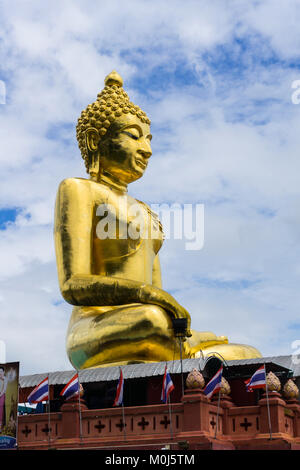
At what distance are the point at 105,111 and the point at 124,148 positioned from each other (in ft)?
3.72

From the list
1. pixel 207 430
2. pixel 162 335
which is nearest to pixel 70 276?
pixel 162 335

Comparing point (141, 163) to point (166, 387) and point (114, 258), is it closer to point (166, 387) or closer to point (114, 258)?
point (114, 258)

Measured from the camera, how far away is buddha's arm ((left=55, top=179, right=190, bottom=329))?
1925cm

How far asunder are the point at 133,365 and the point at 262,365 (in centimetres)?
284

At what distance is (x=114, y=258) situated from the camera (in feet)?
67.8

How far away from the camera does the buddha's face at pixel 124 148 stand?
21.5 metres

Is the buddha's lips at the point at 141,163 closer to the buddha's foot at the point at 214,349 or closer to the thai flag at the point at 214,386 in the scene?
the buddha's foot at the point at 214,349

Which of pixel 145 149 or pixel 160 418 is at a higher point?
pixel 145 149

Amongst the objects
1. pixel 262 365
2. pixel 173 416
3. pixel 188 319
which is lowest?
pixel 173 416

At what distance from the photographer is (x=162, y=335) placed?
738 inches

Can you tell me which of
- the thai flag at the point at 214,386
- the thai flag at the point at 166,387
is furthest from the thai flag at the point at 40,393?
the thai flag at the point at 214,386

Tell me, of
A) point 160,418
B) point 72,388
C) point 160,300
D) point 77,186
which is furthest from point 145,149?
point 160,418

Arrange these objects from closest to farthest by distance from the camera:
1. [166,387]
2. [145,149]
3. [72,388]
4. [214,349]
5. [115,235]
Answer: [166,387] → [72,388] → [214,349] → [115,235] → [145,149]
